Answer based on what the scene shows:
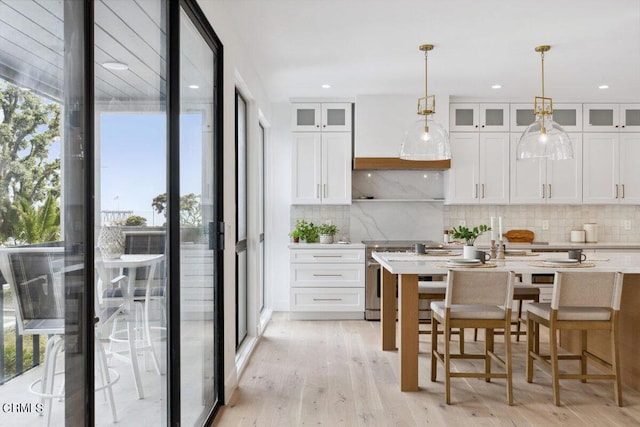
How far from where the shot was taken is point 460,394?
3.20 meters

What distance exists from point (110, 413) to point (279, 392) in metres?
1.93

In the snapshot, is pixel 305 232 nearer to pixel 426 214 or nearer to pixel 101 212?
pixel 426 214

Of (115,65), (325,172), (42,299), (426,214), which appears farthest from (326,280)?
(42,299)

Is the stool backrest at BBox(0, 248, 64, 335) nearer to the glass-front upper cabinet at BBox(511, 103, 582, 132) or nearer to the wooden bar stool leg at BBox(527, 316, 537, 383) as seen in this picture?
the wooden bar stool leg at BBox(527, 316, 537, 383)

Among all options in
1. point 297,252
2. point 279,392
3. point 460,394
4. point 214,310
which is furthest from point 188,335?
point 297,252

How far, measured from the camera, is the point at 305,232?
560cm

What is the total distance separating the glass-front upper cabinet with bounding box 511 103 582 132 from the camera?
5629 millimetres

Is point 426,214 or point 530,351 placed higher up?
point 426,214

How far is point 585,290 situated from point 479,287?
66 cm

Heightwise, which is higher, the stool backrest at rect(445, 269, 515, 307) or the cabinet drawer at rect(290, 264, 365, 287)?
the stool backrest at rect(445, 269, 515, 307)

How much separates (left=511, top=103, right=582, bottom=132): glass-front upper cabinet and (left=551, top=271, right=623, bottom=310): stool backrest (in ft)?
9.83

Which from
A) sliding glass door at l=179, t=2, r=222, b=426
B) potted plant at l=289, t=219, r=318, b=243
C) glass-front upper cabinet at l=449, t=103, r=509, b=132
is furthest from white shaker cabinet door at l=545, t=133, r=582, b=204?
sliding glass door at l=179, t=2, r=222, b=426

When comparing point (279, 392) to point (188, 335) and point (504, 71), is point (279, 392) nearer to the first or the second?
point (188, 335)

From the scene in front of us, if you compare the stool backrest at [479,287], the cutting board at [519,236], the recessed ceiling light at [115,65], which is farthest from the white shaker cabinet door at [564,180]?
the recessed ceiling light at [115,65]
